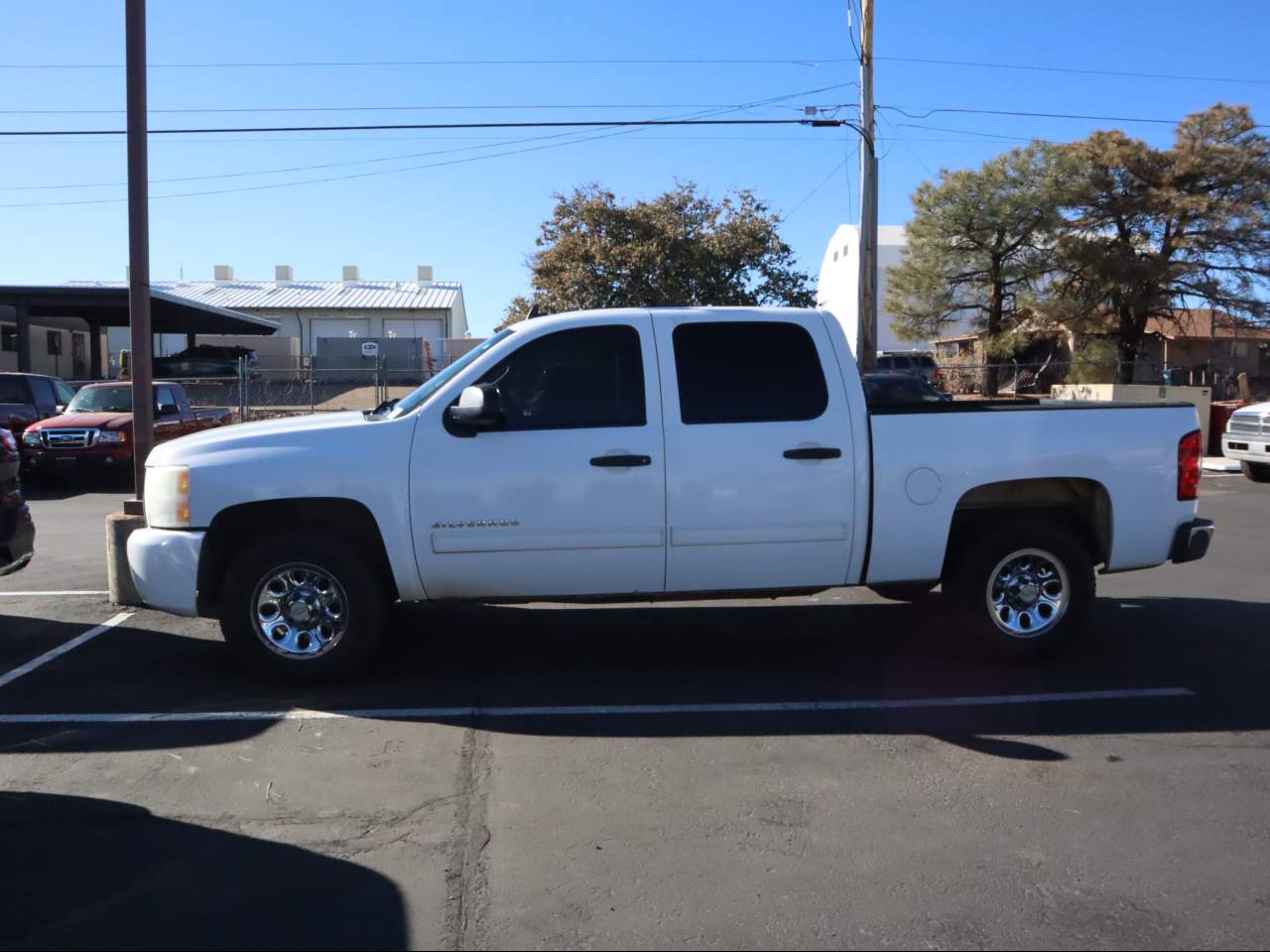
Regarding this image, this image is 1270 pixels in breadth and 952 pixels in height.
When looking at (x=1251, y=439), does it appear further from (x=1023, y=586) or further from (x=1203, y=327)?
(x=1203, y=327)

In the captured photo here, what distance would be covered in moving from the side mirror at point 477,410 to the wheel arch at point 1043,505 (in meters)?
2.72

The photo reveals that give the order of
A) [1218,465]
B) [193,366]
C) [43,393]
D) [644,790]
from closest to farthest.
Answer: [644,790] → [43,393] → [1218,465] → [193,366]

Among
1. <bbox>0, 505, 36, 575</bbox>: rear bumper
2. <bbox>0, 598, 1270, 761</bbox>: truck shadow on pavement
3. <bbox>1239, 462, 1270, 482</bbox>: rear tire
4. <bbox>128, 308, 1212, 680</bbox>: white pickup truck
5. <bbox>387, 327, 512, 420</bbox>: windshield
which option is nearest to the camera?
<bbox>0, 598, 1270, 761</bbox>: truck shadow on pavement

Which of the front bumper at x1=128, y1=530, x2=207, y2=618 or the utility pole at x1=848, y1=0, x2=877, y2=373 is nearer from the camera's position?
the front bumper at x1=128, y1=530, x2=207, y2=618

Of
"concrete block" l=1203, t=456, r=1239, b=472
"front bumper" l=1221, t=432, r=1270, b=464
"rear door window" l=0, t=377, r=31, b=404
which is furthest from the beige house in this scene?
"rear door window" l=0, t=377, r=31, b=404

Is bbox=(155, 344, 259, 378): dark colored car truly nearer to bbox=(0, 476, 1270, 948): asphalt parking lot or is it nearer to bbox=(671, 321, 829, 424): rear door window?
bbox=(0, 476, 1270, 948): asphalt parking lot

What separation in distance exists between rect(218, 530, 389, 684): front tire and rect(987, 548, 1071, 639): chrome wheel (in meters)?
3.63

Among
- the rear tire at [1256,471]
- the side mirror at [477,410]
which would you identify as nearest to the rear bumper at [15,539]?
the side mirror at [477,410]

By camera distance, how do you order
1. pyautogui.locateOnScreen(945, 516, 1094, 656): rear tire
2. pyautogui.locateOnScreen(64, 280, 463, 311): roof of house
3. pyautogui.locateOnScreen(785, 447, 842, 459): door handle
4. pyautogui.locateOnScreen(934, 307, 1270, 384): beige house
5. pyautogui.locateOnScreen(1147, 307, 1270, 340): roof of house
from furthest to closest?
1. pyautogui.locateOnScreen(64, 280, 463, 311): roof of house
2. pyautogui.locateOnScreen(934, 307, 1270, 384): beige house
3. pyautogui.locateOnScreen(1147, 307, 1270, 340): roof of house
4. pyautogui.locateOnScreen(945, 516, 1094, 656): rear tire
5. pyautogui.locateOnScreen(785, 447, 842, 459): door handle

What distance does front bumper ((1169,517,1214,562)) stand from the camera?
629cm

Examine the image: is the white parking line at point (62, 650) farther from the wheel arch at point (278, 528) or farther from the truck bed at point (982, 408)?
the truck bed at point (982, 408)

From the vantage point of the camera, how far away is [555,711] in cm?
561

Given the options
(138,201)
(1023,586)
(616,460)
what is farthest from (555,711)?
(138,201)

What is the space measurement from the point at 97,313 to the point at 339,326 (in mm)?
19928
